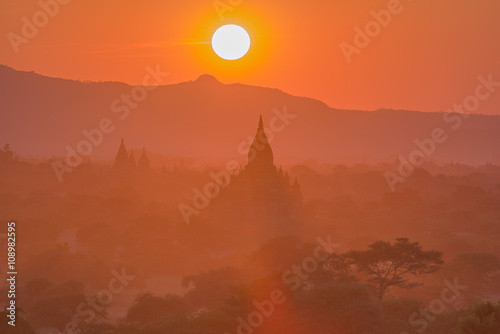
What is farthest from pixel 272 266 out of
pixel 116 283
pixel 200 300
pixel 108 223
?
pixel 108 223

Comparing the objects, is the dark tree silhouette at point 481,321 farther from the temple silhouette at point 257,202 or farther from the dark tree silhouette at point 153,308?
the temple silhouette at point 257,202

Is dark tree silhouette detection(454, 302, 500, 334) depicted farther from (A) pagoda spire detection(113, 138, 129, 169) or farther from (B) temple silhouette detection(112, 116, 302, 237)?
(A) pagoda spire detection(113, 138, 129, 169)

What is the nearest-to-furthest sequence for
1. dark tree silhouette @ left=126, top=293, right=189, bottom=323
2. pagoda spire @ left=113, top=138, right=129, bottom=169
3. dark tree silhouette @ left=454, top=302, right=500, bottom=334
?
1. dark tree silhouette @ left=454, top=302, right=500, bottom=334
2. dark tree silhouette @ left=126, top=293, right=189, bottom=323
3. pagoda spire @ left=113, top=138, right=129, bottom=169

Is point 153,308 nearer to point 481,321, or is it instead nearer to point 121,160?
→ point 481,321

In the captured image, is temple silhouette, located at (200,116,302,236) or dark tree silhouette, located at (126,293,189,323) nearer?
dark tree silhouette, located at (126,293,189,323)

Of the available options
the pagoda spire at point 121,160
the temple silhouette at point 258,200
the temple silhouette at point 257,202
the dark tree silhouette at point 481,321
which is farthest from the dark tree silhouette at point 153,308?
the pagoda spire at point 121,160

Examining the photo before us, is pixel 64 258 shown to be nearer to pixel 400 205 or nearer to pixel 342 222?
pixel 342 222

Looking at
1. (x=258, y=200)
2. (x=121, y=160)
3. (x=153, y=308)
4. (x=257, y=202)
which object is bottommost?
(x=153, y=308)

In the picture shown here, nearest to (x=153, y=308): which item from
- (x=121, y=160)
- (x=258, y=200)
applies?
(x=258, y=200)

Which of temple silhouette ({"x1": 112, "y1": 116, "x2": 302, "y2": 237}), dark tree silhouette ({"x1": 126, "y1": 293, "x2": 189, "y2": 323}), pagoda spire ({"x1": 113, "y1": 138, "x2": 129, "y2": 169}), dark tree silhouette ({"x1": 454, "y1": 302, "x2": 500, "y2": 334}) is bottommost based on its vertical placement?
dark tree silhouette ({"x1": 454, "y1": 302, "x2": 500, "y2": 334})

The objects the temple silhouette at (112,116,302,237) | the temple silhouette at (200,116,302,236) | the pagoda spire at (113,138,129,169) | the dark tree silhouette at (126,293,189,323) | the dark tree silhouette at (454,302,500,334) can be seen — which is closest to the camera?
the dark tree silhouette at (454,302,500,334)

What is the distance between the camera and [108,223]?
62562 mm

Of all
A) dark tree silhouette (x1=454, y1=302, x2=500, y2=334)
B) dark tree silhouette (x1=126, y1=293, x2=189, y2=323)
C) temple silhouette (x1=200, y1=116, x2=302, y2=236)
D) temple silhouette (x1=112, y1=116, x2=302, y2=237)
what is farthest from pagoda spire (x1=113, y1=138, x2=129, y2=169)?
dark tree silhouette (x1=454, y1=302, x2=500, y2=334)

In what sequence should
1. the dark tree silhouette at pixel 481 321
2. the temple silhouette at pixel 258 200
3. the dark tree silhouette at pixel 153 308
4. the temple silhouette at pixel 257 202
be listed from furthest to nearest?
1. the temple silhouette at pixel 258 200
2. the temple silhouette at pixel 257 202
3. the dark tree silhouette at pixel 153 308
4. the dark tree silhouette at pixel 481 321
